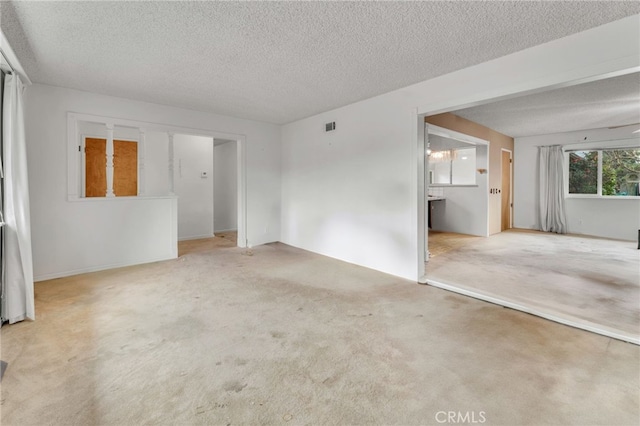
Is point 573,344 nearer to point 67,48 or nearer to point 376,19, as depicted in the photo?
point 376,19

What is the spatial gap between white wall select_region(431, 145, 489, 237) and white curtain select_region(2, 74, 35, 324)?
7.56 m

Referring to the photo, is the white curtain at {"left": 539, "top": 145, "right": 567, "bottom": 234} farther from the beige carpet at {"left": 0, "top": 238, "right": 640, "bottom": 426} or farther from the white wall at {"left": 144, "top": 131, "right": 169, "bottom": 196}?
the white wall at {"left": 144, "top": 131, "right": 169, "bottom": 196}

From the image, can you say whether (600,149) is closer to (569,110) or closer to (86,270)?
(569,110)

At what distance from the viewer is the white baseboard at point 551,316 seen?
2262 millimetres

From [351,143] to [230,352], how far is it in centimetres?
336

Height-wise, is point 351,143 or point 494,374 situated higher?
point 351,143

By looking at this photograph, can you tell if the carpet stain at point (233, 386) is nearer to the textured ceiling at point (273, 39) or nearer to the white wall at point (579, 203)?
the textured ceiling at point (273, 39)

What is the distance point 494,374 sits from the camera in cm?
183

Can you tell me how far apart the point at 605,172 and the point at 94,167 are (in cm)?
1090

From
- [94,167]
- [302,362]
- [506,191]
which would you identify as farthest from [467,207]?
[94,167]

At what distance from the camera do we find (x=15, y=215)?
2.48m

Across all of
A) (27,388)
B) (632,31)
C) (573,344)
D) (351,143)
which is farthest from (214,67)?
(573,344)

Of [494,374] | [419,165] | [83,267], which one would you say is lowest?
[494,374]

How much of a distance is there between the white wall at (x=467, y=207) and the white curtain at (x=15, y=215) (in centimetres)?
756
